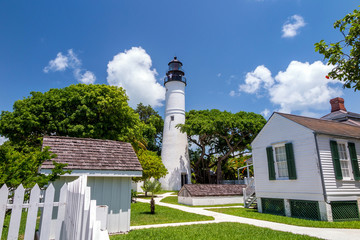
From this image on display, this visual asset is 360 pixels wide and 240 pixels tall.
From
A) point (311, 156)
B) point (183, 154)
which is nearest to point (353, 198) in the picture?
point (311, 156)

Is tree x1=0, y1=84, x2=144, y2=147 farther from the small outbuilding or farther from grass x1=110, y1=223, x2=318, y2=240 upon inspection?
grass x1=110, y1=223, x2=318, y2=240

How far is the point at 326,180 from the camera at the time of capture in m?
10.9

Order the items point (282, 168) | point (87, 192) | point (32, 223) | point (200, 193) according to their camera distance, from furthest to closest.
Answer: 1. point (200, 193)
2. point (282, 168)
3. point (32, 223)
4. point (87, 192)

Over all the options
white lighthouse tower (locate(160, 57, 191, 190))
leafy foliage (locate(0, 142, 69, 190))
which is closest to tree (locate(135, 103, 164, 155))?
white lighthouse tower (locate(160, 57, 191, 190))

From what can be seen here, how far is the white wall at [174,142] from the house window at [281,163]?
1891 cm

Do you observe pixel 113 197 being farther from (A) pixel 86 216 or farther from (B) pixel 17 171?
(A) pixel 86 216

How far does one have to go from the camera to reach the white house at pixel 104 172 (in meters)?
7.97

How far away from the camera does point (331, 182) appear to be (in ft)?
36.1

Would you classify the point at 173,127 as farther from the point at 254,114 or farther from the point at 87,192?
the point at 87,192

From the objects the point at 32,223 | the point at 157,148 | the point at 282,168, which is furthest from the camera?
the point at 157,148

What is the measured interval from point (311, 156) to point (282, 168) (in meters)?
2.06

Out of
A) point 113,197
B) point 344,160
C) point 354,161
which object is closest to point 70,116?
point 113,197

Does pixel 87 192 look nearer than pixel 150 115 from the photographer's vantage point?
Yes

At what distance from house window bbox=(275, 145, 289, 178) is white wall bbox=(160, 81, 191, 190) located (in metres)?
18.9
